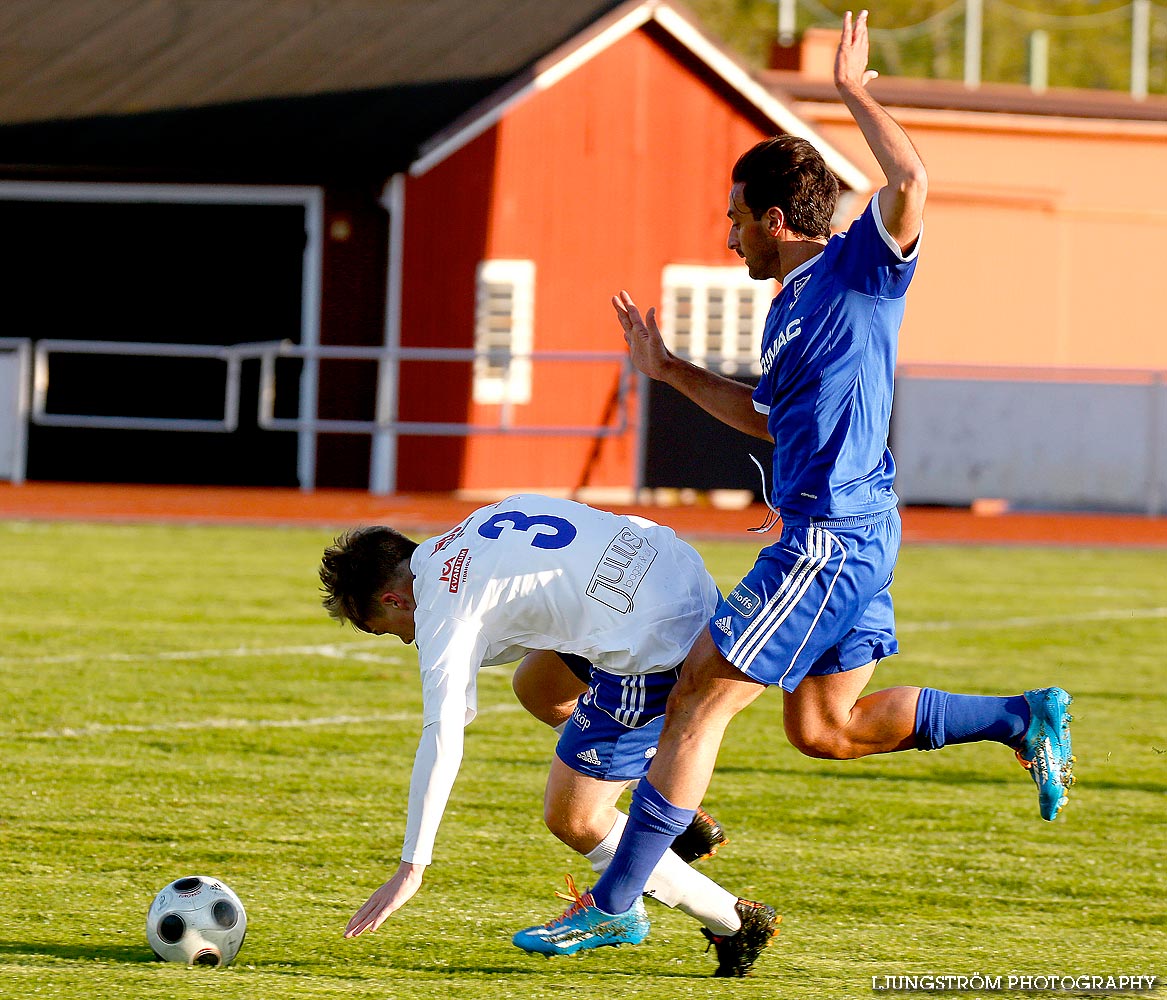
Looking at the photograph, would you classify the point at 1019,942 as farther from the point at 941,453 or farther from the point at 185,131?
the point at 185,131

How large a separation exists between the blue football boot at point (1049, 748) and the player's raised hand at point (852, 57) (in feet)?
5.51

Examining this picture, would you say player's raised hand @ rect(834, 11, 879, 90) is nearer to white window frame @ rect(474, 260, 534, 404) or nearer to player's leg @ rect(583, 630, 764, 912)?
player's leg @ rect(583, 630, 764, 912)

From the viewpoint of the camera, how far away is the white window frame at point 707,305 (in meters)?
23.7

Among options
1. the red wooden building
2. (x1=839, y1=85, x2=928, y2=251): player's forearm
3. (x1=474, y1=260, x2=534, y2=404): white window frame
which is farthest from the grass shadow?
(x1=474, y1=260, x2=534, y2=404): white window frame

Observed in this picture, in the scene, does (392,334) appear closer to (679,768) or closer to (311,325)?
(311,325)

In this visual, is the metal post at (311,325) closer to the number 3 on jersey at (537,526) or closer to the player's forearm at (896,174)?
the number 3 on jersey at (537,526)

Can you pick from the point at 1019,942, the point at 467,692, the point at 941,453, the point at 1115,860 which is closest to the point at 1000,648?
the point at 1115,860

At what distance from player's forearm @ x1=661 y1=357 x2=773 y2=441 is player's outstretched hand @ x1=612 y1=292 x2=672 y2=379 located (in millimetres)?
32

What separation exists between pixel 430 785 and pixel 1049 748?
5.87 feet

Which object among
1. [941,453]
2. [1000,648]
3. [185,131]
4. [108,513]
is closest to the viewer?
[1000,648]

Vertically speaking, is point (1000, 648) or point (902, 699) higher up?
point (902, 699)

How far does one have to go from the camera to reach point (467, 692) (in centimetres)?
455

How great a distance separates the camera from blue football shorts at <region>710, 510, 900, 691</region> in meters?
4.76

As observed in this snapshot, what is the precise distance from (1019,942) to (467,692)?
1.80 meters
